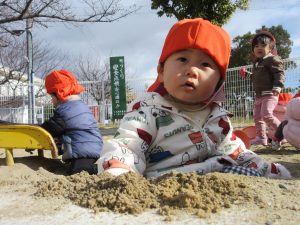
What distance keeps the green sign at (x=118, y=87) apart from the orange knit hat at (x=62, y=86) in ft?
22.9

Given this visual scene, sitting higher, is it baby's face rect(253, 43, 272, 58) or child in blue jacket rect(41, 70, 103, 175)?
baby's face rect(253, 43, 272, 58)

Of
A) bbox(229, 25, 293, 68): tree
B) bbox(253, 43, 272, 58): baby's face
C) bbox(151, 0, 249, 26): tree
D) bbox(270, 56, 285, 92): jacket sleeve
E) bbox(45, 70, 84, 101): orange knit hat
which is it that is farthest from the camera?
bbox(229, 25, 293, 68): tree

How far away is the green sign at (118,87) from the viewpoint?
11.3 metres

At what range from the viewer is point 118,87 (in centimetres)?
1161

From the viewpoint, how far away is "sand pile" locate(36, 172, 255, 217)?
117cm

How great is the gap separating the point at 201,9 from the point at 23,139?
6811 millimetres

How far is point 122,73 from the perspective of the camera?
1180 cm

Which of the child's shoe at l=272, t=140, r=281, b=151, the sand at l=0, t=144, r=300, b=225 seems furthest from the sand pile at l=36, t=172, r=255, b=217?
the child's shoe at l=272, t=140, r=281, b=151

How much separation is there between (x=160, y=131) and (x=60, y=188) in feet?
2.24

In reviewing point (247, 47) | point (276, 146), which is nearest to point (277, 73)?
point (276, 146)

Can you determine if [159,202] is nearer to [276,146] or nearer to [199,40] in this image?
[199,40]

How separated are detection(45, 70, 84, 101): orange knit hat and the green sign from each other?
698 cm

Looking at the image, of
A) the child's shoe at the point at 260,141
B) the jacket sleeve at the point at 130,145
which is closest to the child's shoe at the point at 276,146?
the child's shoe at the point at 260,141

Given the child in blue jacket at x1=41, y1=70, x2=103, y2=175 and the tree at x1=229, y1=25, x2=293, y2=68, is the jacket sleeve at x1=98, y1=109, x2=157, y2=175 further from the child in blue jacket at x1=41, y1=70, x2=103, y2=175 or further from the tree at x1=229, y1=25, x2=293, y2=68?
the tree at x1=229, y1=25, x2=293, y2=68
